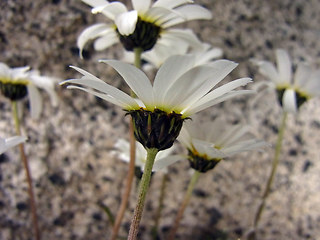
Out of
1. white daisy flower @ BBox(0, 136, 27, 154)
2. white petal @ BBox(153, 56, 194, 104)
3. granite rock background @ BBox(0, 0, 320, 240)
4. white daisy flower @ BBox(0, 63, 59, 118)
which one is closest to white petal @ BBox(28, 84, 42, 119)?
white daisy flower @ BBox(0, 63, 59, 118)

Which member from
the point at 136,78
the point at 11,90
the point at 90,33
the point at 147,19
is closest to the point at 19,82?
the point at 11,90

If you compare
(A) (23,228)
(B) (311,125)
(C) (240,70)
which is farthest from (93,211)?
(B) (311,125)

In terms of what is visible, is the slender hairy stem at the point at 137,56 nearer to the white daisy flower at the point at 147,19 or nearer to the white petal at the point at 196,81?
the white daisy flower at the point at 147,19

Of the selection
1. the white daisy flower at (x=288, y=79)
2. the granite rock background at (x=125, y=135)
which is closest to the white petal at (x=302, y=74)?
the white daisy flower at (x=288, y=79)

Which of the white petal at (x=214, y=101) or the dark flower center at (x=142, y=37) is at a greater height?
the dark flower center at (x=142, y=37)

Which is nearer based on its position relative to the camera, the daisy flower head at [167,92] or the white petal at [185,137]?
the daisy flower head at [167,92]

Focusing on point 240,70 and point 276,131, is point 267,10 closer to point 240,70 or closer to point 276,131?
point 240,70

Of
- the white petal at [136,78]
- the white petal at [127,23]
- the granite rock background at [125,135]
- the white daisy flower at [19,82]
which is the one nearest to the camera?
the white petal at [136,78]
